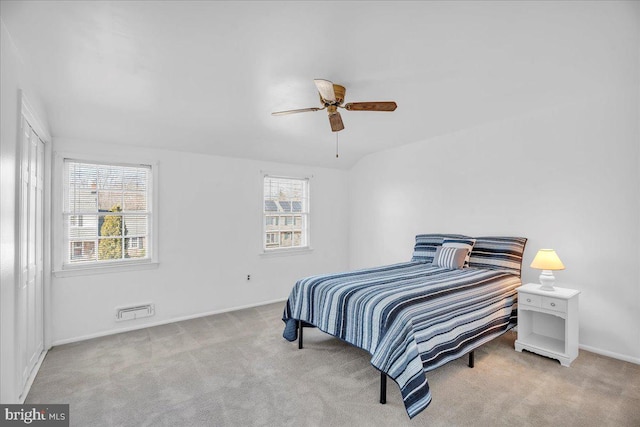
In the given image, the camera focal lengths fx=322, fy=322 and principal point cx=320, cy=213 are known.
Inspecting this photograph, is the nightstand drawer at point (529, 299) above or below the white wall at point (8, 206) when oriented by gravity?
below

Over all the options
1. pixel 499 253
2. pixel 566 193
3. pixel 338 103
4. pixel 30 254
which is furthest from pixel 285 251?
pixel 566 193

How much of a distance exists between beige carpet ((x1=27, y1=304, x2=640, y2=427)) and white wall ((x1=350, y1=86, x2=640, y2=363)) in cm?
65

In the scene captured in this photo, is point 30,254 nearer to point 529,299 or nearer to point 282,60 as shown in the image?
point 282,60

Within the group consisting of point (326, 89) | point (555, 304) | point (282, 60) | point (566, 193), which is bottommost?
point (555, 304)

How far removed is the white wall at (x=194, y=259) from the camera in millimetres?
3559

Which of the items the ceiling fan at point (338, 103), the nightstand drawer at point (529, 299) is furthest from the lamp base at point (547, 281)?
the ceiling fan at point (338, 103)

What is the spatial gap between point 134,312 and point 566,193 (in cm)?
497

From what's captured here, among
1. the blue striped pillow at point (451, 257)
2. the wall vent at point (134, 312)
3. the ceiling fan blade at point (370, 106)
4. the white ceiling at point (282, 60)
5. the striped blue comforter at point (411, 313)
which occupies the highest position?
the white ceiling at point (282, 60)

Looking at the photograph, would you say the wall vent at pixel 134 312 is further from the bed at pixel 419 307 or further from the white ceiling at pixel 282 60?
the white ceiling at pixel 282 60

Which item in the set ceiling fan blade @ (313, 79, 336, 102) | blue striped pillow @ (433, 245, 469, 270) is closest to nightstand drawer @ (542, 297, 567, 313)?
blue striped pillow @ (433, 245, 469, 270)

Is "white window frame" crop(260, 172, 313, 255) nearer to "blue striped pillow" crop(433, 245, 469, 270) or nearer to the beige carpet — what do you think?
the beige carpet

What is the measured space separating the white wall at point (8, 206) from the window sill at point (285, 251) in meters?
3.08

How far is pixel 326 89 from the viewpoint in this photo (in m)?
2.46

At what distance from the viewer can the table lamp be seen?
299cm
